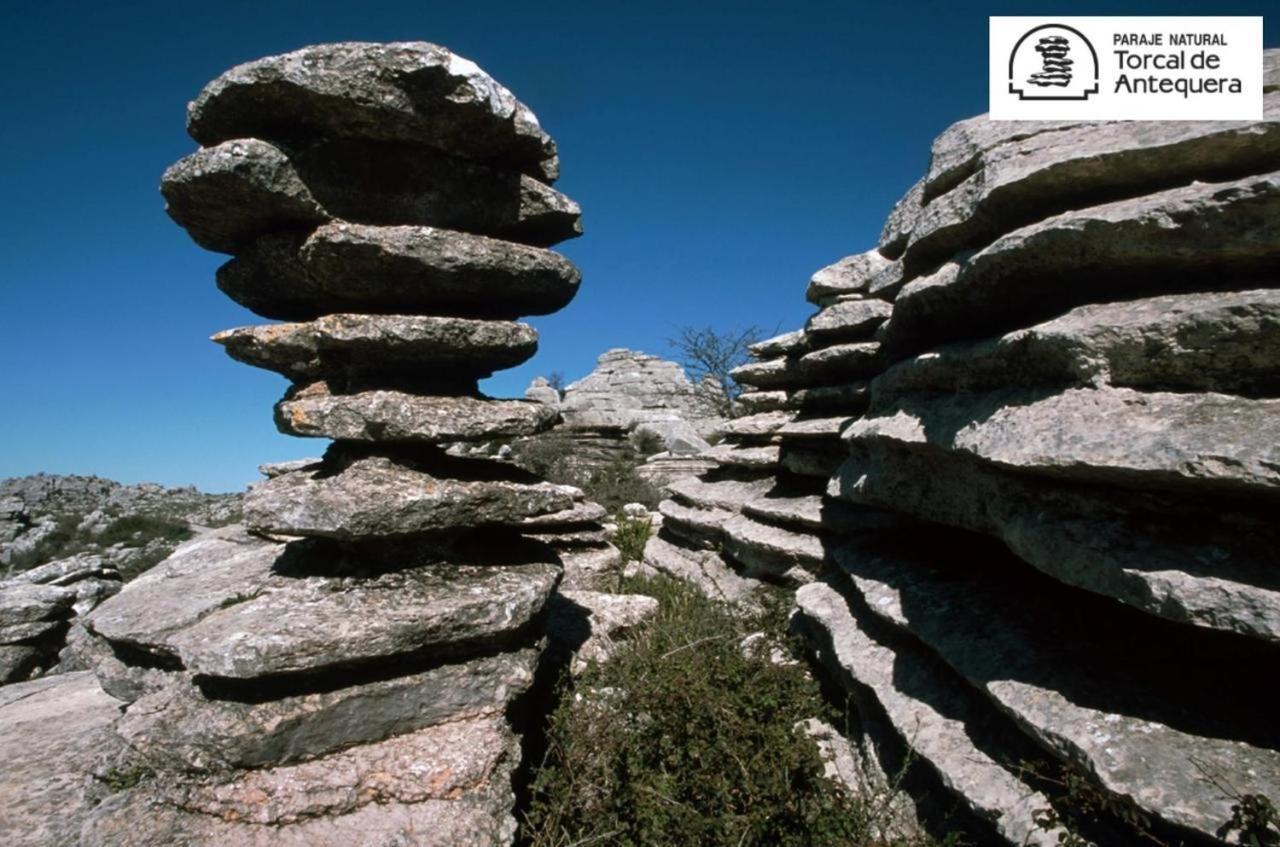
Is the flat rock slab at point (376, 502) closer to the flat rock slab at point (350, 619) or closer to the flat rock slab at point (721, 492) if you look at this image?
the flat rock slab at point (350, 619)

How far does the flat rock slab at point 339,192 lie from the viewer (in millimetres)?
4207

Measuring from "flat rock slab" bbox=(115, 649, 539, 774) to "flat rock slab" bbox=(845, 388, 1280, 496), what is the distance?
10.9 feet

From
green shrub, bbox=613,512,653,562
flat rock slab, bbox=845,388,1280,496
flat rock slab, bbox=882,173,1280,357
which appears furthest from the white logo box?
green shrub, bbox=613,512,653,562

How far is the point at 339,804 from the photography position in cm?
371

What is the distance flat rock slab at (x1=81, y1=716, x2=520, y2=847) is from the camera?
357 cm

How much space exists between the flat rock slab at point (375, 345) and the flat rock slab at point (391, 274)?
0.27 metres

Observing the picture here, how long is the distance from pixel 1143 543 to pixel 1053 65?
11.7 feet

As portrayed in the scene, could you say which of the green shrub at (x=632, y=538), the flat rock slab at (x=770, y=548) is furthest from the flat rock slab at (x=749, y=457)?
the green shrub at (x=632, y=538)

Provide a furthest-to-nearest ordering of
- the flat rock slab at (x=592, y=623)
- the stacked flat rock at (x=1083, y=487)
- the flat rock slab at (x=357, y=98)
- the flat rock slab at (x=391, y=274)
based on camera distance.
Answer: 1. the flat rock slab at (x=592, y=623)
2. the flat rock slab at (x=391, y=274)
3. the flat rock slab at (x=357, y=98)
4. the stacked flat rock at (x=1083, y=487)

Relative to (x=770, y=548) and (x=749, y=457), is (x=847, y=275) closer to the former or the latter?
(x=749, y=457)

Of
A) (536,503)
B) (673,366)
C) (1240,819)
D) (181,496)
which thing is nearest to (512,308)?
(536,503)

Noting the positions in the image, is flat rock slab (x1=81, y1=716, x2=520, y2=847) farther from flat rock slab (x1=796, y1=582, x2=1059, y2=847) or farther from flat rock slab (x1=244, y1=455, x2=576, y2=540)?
flat rock slab (x1=796, y1=582, x2=1059, y2=847)

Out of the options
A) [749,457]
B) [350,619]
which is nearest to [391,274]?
[350,619]

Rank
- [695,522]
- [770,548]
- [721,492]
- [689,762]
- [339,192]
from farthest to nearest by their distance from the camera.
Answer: [721,492] → [695,522] → [770,548] → [339,192] → [689,762]
